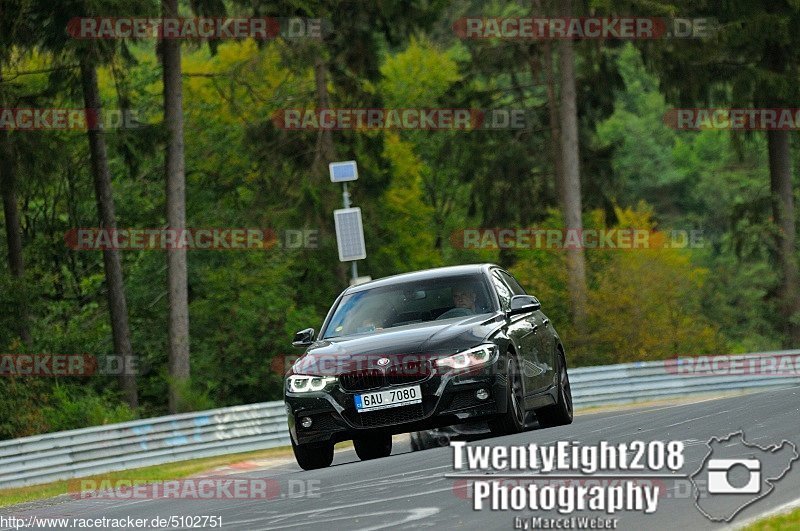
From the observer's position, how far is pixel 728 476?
9914 millimetres

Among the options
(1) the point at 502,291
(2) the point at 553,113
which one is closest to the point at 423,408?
(1) the point at 502,291

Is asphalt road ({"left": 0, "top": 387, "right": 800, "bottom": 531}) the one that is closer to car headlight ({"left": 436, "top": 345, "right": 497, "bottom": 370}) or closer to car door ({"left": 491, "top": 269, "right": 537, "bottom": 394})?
car door ({"left": 491, "top": 269, "right": 537, "bottom": 394})

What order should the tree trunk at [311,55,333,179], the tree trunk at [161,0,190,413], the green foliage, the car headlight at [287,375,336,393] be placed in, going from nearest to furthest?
the car headlight at [287,375,336,393] < the green foliage < the tree trunk at [161,0,190,413] < the tree trunk at [311,55,333,179]

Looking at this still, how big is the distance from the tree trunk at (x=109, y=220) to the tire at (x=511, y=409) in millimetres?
25323

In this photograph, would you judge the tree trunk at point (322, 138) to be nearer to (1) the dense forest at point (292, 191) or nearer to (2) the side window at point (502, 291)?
(1) the dense forest at point (292, 191)

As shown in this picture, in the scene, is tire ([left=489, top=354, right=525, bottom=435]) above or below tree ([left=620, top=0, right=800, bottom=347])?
below

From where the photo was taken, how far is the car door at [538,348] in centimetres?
1512

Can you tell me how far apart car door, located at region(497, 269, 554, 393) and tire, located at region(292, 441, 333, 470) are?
2.01 m

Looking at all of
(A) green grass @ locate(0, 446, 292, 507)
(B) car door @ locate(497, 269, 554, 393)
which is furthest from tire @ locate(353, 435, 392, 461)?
(A) green grass @ locate(0, 446, 292, 507)

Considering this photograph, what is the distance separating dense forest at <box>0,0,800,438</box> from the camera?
36.1 metres

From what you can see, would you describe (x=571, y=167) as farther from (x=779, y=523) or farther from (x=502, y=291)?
(x=779, y=523)

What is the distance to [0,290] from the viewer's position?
38.2 meters

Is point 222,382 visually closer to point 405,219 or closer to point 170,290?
Answer: point 170,290

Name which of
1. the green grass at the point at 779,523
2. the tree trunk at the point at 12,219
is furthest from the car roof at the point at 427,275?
the tree trunk at the point at 12,219
